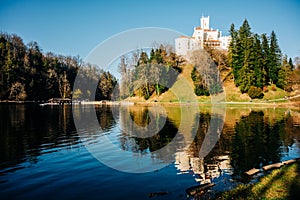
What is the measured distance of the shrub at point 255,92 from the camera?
76562 mm

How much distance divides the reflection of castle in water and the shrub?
215 feet

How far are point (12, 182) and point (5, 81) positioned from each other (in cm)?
11069

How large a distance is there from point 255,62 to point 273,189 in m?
82.5

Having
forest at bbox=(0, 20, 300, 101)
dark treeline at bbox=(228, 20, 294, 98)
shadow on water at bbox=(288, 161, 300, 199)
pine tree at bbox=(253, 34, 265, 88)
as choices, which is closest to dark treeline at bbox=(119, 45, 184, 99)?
forest at bbox=(0, 20, 300, 101)

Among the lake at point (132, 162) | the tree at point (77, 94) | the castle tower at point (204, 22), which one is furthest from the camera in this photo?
the castle tower at point (204, 22)

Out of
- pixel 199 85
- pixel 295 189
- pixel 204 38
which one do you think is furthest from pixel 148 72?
pixel 295 189

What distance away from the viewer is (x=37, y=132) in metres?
28.2

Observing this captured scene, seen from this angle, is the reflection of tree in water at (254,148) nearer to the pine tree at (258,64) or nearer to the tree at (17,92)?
the pine tree at (258,64)

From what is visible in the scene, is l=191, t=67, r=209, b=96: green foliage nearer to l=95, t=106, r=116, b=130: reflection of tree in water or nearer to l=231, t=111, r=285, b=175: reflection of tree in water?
l=95, t=106, r=116, b=130: reflection of tree in water

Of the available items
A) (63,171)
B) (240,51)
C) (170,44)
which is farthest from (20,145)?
(170,44)

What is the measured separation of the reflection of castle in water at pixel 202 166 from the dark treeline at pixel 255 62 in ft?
219

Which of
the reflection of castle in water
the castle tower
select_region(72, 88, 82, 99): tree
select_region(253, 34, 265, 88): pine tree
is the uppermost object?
the castle tower

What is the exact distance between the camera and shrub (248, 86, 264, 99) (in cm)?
7656

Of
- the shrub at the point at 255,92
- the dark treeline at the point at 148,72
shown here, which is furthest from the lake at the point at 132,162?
the dark treeline at the point at 148,72
